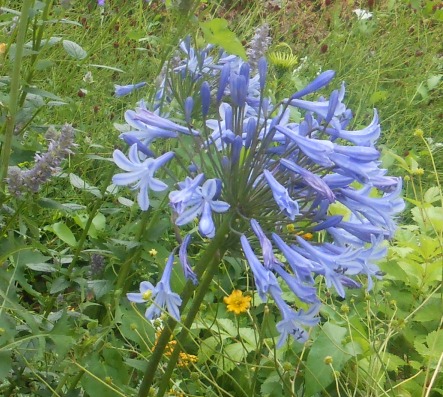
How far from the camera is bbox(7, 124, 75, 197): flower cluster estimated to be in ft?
5.97

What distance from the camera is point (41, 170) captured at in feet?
6.03

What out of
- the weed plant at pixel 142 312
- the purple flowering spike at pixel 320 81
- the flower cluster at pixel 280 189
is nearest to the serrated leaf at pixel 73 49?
the weed plant at pixel 142 312

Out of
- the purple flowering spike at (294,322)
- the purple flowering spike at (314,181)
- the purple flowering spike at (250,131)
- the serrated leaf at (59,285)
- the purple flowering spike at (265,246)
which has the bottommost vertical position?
the serrated leaf at (59,285)

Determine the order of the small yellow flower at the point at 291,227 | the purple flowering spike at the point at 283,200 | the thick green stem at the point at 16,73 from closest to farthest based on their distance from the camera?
the purple flowering spike at the point at 283,200 → the small yellow flower at the point at 291,227 → the thick green stem at the point at 16,73

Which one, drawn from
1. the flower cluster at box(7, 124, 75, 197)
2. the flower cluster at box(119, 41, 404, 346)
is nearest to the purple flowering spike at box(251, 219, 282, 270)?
the flower cluster at box(119, 41, 404, 346)

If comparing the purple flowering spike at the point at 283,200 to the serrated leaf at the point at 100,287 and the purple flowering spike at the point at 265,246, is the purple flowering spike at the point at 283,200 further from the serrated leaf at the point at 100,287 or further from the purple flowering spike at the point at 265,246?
the serrated leaf at the point at 100,287

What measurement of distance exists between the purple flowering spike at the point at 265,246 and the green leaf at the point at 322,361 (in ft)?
1.39

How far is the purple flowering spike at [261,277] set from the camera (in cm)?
148

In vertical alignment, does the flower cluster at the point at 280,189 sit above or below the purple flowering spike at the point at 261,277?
above

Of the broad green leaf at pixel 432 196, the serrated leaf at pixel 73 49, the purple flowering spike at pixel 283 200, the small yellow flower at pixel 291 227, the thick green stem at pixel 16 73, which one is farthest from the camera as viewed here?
the broad green leaf at pixel 432 196

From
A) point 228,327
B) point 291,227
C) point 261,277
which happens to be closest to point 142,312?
point 228,327

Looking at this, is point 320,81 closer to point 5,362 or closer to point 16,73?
point 16,73

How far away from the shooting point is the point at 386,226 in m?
1.64

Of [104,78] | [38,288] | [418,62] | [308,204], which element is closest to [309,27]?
[418,62]
